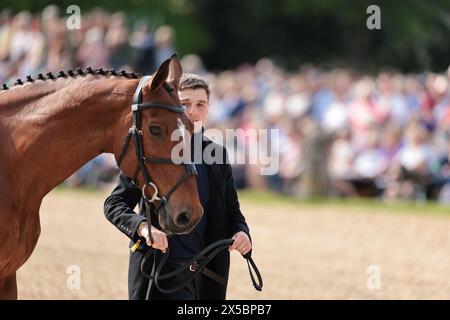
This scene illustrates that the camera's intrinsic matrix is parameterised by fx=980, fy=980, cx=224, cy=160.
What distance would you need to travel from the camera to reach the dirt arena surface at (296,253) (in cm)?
907

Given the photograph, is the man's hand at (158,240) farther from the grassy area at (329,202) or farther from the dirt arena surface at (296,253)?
the grassy area at (329,202)

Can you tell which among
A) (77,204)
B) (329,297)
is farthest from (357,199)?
(329,297)

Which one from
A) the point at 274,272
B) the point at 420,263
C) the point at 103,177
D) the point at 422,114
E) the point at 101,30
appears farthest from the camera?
the point at 101,30

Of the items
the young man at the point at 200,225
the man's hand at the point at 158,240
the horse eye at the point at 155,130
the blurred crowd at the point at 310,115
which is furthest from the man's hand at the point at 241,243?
the blurred crowd at the point at 310,115

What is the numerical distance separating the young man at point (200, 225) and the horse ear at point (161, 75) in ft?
2.21

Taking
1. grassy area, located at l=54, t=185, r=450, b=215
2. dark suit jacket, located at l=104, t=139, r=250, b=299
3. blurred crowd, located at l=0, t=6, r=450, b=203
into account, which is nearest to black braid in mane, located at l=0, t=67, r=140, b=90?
dark suit jacket, located at l=104, t=139, r=250, b=299

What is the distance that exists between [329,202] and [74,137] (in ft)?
33.7

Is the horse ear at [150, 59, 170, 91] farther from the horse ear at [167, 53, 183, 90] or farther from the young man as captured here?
the young man

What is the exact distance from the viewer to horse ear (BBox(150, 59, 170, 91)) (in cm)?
493

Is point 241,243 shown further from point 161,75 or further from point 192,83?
point 161,75

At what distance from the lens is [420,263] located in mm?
10820

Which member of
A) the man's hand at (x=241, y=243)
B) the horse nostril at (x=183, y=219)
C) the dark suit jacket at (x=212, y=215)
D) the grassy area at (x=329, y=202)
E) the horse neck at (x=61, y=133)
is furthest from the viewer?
the grassy area at (x=329, y=202)
